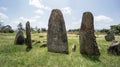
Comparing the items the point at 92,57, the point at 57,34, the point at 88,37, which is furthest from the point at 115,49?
the point at 57,34

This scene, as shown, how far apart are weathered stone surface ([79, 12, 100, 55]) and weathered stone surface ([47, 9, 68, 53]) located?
6.65 feet

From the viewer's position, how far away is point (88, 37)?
21.5 meters

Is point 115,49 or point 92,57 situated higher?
point 115,49

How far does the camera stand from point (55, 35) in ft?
74.5

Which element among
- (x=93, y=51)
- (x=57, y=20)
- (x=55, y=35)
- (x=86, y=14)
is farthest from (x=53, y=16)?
(x=93, y=51)

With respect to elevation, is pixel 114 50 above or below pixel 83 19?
below

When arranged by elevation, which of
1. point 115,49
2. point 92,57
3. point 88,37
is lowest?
point 92,57

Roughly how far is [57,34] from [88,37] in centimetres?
360

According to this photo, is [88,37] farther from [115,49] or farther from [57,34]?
[57,34]

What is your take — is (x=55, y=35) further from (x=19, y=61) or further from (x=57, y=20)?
(x=19, y=61)

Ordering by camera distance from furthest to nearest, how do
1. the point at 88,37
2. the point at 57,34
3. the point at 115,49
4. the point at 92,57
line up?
1. the point at 57,34
2. the point at 115,49
3. the point at 88,37
4. the point at 92,57

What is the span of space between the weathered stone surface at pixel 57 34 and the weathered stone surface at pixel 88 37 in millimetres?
2028

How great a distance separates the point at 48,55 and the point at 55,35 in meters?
3.13

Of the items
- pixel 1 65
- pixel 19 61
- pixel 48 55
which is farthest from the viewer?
pixel 48 55
